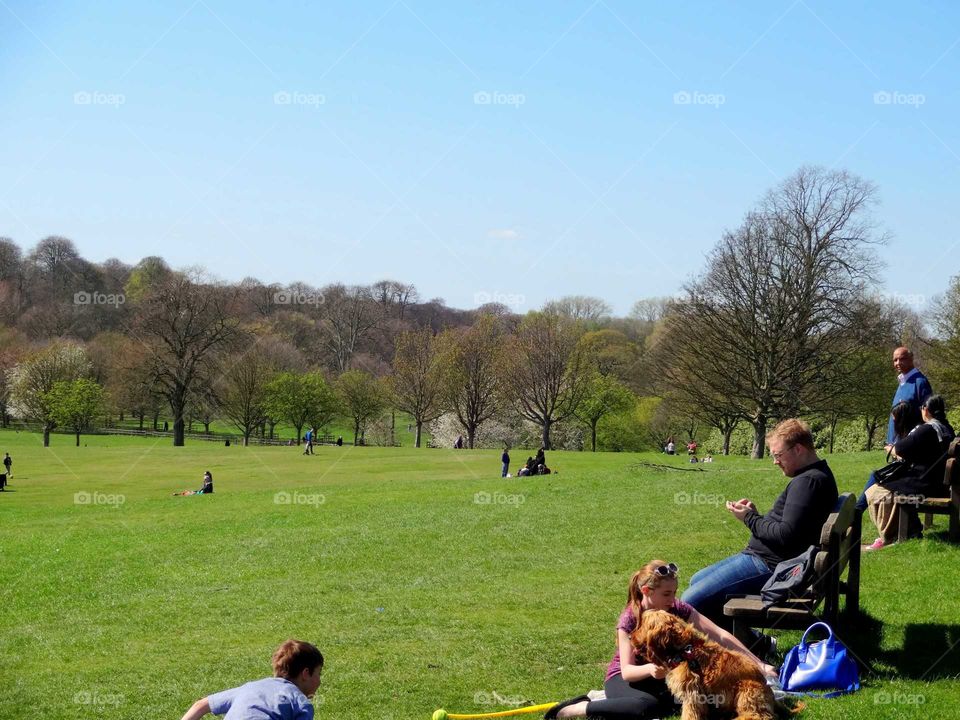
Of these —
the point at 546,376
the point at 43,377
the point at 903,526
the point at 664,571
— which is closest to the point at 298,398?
the point at 43,377

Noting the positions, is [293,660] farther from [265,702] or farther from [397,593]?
[397,593]

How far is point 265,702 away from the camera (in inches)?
230

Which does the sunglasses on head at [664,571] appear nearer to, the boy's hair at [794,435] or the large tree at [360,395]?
the boy's hair at [794,435]

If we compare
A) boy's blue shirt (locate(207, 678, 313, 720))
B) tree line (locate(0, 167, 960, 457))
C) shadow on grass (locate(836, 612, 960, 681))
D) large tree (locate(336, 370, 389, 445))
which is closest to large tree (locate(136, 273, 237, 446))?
tree line (locate(0, 167, 960, 457))

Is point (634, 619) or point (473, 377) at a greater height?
point (473, 377)

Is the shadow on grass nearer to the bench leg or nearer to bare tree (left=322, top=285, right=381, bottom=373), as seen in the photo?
the bench leg

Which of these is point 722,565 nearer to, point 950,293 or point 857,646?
point 857,646

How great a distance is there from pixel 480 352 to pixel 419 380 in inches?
263

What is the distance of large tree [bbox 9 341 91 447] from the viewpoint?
265 feet

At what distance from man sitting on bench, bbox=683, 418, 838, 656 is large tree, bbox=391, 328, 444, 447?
249 ft

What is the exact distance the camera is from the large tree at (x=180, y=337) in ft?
255

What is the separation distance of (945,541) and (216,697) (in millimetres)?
9943

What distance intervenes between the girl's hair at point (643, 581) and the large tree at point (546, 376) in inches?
2850

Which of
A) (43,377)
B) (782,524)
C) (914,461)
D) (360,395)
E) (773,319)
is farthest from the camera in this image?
(360,395)
